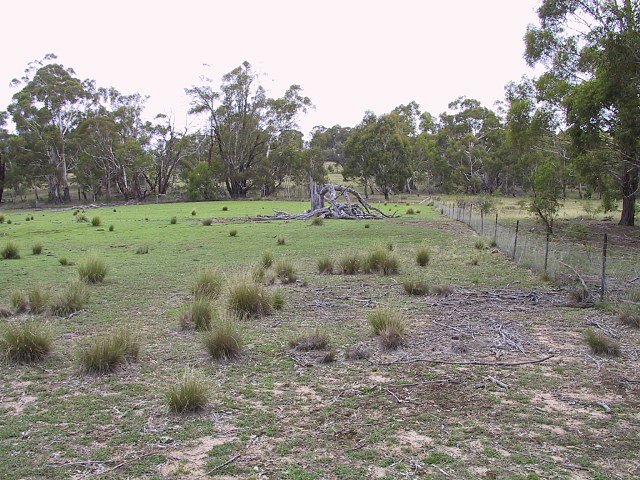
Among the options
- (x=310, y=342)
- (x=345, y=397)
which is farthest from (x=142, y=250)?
(x=345, y=397)

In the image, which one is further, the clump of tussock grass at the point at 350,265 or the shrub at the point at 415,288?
the clump of tussock grass at the point at 350,265

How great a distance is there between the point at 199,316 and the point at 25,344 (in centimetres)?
239

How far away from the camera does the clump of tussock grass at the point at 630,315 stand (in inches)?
315

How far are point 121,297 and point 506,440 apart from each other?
8348 millimetres

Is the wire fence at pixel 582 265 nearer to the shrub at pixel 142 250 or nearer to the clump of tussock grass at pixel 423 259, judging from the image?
the clump of tussock grass at pixel 423 259

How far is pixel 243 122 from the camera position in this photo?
227 feet

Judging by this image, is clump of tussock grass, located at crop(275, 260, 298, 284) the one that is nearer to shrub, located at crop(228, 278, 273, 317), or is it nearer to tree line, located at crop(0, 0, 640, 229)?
shrub, located at crop(228, 278, 273, 317)

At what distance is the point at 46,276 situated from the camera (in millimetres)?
13383

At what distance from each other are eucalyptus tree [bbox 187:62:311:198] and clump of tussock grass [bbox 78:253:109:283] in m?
55.3

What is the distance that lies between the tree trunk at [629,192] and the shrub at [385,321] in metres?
23.4

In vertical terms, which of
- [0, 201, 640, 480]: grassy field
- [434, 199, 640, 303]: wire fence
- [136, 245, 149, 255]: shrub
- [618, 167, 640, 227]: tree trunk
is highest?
[618, 167, 640, 227]: tree trunk

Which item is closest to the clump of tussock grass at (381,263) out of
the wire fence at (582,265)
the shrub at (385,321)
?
the wire fence at (582,265)

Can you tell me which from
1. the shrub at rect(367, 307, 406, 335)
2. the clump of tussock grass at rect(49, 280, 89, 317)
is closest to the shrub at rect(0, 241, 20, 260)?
the clump of tussock grass at rect(49, 280, 89, 317)

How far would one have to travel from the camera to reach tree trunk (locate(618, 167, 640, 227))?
27500 mm
